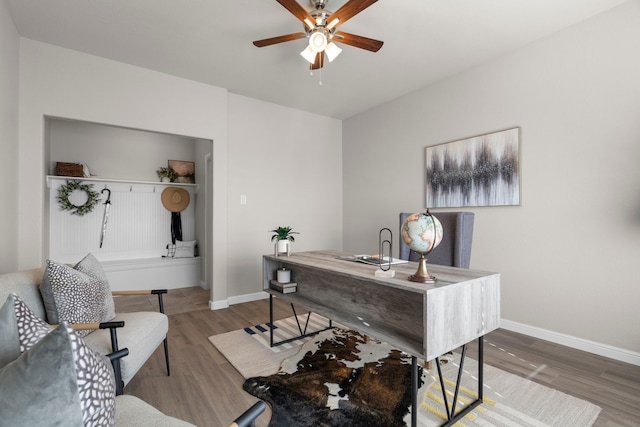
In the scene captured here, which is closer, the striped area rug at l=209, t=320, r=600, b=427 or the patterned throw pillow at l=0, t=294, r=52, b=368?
the patterned throw pillow at l=0, t=294, r=52, b=368

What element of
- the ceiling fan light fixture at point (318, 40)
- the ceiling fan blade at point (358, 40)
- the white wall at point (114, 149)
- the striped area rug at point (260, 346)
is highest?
the ceiling fan blade at point (358, 40)

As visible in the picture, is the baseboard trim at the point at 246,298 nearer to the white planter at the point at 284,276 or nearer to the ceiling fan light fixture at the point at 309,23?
the white planter at the point at 284,276

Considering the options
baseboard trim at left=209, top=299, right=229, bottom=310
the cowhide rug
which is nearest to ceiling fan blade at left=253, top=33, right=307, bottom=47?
the cowhide rug

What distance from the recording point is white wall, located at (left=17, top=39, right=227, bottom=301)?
8.95ft

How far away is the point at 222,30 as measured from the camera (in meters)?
2.60

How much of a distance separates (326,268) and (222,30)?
7.16 feet

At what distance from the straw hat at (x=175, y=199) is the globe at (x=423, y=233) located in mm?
4563

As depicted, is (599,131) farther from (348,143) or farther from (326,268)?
(348,143)

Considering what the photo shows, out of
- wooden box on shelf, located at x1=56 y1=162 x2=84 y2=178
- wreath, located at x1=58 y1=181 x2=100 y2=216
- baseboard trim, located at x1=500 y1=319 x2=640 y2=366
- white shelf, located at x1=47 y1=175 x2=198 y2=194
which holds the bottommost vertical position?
baseboard trim, located at x1=500 y1=319 x2=640 y2=366

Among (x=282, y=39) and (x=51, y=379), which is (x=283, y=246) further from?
(x=51, y=379)

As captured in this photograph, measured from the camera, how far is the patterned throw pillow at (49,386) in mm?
656

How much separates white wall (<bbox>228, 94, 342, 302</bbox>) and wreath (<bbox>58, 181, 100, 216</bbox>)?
7.37ft

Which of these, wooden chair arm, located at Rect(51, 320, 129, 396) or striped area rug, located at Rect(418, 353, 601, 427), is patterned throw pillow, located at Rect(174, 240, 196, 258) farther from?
striped area rug, located at Rect(418, 353, 601, 427)

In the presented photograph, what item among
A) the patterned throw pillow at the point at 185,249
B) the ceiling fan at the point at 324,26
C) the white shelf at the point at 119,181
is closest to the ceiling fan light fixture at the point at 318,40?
the ceiling fan at the point at 324,26
